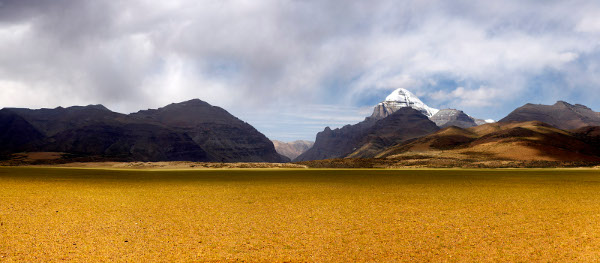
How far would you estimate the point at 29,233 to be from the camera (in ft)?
44.7

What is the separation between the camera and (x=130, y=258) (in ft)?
36.1

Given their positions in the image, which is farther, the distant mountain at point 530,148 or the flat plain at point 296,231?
the distant mountain at point 530,148

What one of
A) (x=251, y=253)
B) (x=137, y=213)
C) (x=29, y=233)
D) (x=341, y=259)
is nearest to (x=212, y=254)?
(x=251, y=253)

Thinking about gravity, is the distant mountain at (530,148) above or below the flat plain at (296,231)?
above

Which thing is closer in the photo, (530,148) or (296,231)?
(296,231)

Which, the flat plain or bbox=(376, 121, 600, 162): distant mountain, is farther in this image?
bbox=(376, 121, 600, 162): distant mountain

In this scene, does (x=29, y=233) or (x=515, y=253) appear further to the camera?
(x=29, y=233)

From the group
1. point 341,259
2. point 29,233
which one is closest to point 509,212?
point 341,259

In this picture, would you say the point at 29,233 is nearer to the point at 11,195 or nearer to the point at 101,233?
the point at 101,233

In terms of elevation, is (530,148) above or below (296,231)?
above

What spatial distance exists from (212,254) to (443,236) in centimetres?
860

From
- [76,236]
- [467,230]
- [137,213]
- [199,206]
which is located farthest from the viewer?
[199,206]

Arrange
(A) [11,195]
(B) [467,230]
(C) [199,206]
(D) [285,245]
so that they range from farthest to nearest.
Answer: (A) [11,195]
(C) [199,206]
(B) [467,230]
(D) [285,245]

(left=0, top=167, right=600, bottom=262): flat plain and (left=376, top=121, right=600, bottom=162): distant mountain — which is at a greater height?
(left=376, top=121, right=600, bottom=162): distant mountain
